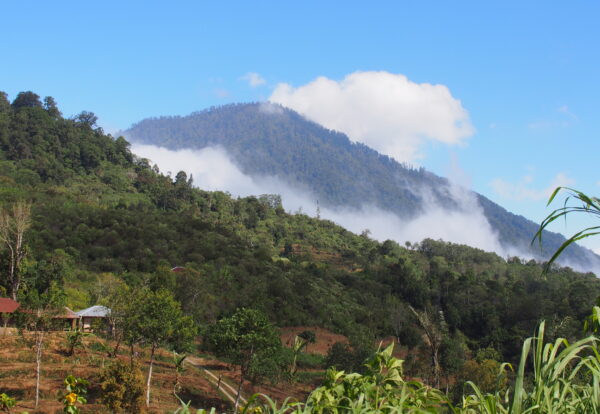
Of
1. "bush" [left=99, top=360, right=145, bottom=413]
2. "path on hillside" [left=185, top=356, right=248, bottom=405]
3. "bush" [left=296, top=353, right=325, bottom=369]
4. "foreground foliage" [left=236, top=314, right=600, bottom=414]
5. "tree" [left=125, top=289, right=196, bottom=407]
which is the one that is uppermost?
"foreground foliage" [left=236, top=314, right=600, bottom=414]

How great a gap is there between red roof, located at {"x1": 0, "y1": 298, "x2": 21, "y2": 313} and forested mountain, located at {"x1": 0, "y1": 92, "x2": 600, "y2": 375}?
3.30ft

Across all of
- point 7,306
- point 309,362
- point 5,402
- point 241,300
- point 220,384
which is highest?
point 5,402

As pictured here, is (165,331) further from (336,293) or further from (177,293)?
(336,293)

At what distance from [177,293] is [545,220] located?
29.1 metres

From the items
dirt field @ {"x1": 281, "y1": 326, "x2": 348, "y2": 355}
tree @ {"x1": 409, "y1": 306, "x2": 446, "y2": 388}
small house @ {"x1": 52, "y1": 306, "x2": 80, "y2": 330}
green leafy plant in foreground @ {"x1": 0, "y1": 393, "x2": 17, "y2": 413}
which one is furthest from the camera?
dirt field @ {"x1": 281, "y1": 326, "x2": 348, "y2": 355}

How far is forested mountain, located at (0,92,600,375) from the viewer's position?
34.6 metres

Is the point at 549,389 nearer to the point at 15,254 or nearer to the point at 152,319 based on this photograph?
the point at 152,319

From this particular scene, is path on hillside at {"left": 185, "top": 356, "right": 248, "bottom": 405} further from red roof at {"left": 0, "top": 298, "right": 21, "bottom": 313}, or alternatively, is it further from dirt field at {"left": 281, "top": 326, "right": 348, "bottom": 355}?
dirt field at {"left": 281, "top": 326, "right": 348, "bottom": 355}

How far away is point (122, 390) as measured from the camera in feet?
42.7

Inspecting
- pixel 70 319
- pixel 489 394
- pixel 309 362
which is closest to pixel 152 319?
pixel 70 319

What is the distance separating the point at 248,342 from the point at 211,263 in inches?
1055

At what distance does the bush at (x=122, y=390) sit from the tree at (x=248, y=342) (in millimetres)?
4682

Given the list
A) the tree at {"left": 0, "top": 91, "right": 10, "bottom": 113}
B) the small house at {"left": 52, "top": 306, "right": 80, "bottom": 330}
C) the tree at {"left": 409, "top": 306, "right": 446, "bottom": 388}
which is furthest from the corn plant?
the tree at {"left": 0, "top": 91, "right": 10, "bottom": 113}

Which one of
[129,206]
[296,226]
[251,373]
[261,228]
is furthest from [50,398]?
[296,226]
